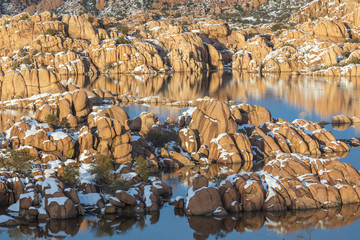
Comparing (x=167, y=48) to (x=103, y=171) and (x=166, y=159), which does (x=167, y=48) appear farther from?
(x=103, y=171)

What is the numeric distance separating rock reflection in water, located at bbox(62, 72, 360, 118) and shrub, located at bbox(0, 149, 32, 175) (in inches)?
1840

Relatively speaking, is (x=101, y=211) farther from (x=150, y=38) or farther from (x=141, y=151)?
(x=150, y=38)

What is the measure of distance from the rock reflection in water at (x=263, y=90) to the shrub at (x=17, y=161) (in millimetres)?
46730

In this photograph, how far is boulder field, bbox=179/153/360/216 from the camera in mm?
28797

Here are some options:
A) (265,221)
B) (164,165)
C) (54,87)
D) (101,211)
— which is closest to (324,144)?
(164,165)

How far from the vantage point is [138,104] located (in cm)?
7931

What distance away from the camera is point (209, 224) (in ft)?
89.8

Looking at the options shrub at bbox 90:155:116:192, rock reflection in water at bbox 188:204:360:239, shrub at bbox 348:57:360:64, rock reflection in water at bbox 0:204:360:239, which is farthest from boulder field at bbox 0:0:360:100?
rock reflection in water at bbox 0:204:360:239

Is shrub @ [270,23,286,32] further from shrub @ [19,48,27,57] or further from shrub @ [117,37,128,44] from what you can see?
shrub @ [19,48,27,57]

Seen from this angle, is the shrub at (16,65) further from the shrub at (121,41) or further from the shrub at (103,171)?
the shrub at (103,171)

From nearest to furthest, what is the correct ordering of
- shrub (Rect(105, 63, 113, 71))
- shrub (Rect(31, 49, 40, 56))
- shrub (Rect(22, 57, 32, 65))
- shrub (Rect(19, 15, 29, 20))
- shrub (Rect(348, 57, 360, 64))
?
shrub (Rect(348, 57, 360, 64)) → shrub (Rect(22, 57, 32, 65)) → shrub (Rect(31, 49, 40, 56)) → shrub (Rect(105, 63, 113, 71)) → shrub (Rect(19, 15, 29, 20))

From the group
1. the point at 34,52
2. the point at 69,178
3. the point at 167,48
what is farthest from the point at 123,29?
the point at 69,178

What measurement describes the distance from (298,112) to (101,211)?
4682 centimetres

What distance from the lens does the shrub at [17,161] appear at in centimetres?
3256
